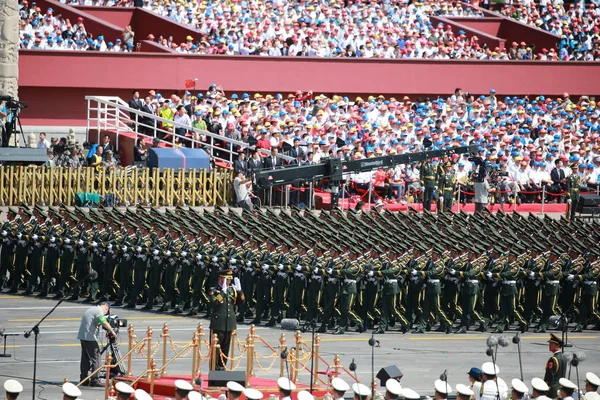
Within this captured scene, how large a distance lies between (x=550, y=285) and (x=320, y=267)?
3746 mm

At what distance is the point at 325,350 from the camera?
2008cm

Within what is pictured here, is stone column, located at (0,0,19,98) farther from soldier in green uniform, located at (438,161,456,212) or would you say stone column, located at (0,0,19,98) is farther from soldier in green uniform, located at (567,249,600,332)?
soldier in green uniform, located at (567,249,600,332)

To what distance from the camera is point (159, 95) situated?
3462 centimetres

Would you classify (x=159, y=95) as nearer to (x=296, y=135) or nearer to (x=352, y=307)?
(x=296, y=135)

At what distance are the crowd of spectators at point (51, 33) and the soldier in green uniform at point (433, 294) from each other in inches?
650

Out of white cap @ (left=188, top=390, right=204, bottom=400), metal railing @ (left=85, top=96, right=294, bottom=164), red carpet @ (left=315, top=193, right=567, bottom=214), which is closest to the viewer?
white cap @ (left=188, top=390, right=204, bottom=400)

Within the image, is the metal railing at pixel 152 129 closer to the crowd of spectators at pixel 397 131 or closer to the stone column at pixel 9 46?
the crowd of spectators at pixel 397 131

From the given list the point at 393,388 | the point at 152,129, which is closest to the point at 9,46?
the point at 152,129

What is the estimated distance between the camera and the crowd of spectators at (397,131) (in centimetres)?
3172

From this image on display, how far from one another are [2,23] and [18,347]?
14276mm

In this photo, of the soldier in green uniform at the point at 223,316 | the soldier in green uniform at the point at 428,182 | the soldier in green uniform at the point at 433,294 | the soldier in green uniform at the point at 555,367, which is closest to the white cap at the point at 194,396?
the soldier in green uniform at the point at 555,367

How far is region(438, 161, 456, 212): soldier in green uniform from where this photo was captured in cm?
3020

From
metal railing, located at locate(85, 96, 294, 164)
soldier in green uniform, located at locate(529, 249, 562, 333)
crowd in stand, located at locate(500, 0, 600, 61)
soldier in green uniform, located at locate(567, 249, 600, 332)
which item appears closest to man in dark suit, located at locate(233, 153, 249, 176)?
metal railing, located at locate(85, 96, 294, 164)

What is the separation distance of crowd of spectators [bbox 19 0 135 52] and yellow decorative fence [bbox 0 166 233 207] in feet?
22.9
